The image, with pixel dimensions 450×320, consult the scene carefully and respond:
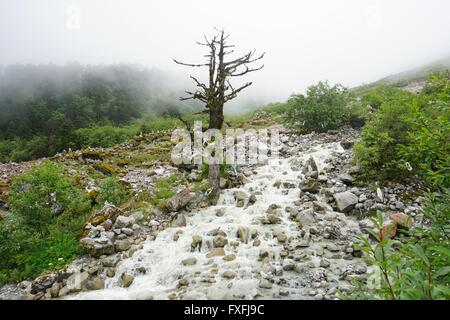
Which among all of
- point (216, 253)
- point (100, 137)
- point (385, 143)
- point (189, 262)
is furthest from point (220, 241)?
point (100, 137)

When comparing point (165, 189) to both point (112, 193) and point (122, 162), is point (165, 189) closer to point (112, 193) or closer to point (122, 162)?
point (112, 193)

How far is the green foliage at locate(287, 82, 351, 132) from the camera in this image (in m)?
17.7

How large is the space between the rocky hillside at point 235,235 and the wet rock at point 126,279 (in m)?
0.02

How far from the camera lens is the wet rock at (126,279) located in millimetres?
7312

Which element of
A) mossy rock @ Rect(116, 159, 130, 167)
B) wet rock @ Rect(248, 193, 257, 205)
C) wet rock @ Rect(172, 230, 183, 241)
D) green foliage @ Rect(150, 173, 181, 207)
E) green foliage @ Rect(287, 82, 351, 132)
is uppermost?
green foliage @ Rect(287, 82, 351, 132)

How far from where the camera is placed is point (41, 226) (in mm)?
9273

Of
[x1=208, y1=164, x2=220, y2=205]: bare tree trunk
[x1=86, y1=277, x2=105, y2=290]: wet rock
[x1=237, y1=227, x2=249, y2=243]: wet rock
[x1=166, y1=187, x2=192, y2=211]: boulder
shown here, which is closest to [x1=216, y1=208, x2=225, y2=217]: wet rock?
[x1=208, y1=164, x2=220, y2=205]: bare tree trunk

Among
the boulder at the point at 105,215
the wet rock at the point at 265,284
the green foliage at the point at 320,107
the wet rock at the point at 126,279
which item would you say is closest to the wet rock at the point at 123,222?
the boulder at the point at 105,215

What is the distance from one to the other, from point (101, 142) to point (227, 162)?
1495 cm

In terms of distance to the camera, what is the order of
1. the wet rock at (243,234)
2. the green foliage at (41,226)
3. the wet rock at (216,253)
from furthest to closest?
the wet rock at (243,234) < the green foliage at (41,226) < the wet rock at (216,253)

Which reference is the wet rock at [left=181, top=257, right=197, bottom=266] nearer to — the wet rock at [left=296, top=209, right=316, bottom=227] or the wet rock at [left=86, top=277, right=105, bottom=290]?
the wet rock at [left=86, top=277, right=105, bottom=290]

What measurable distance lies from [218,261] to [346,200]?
4629 millimetres

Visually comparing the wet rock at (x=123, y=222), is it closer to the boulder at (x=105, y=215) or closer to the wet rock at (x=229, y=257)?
the boulder at (x=105, y=215)

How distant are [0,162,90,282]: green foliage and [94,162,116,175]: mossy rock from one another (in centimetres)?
376
